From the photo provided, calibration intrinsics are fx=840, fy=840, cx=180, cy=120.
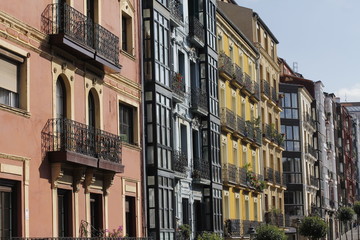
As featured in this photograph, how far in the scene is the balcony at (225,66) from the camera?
4506 centimetres

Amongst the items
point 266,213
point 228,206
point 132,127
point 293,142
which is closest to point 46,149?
point 132,127

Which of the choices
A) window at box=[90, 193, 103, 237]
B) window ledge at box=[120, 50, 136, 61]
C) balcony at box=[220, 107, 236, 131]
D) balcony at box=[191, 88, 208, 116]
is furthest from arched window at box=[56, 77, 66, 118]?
balcony at box=[220, 107, 236, 131]

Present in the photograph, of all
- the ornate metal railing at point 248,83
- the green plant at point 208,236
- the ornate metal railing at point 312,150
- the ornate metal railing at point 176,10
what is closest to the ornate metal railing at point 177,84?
the ornate metal railing at point 176,10

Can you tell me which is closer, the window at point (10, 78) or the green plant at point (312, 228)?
the window at point (10, 78)

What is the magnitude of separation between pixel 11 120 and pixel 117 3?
924cm

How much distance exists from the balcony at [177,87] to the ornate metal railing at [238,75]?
1156 cm

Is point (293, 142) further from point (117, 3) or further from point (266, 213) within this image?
point (117, 3)

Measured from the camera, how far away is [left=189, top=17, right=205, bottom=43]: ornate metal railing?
1526 inches

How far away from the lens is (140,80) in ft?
102

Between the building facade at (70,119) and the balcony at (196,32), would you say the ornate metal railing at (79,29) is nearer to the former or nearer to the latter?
the building facade at (70,119)

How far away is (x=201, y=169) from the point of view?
3875cm

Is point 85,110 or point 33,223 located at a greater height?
point 85,110

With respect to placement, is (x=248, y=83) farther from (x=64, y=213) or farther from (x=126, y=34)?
(x=64, y=213)

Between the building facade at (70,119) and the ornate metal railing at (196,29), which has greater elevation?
the ornate metal railing at (196,29)
